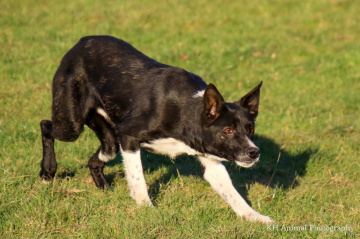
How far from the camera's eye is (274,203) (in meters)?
5.93

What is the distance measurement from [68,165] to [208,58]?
18.7 feet

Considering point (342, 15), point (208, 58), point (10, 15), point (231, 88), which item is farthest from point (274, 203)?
point (342, 15)

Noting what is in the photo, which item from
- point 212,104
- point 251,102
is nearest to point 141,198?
point 212,104

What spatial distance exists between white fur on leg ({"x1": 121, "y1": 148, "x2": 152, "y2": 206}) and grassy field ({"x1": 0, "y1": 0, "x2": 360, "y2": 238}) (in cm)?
12

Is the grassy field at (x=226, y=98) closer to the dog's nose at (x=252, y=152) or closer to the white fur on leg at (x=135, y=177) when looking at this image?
the white fur on leg at (x=135, y=177)

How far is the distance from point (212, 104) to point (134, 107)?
0.93 metres

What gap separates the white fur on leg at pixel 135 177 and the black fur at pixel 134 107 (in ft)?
0.34

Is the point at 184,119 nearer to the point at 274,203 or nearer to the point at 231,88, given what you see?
the point at 274,203

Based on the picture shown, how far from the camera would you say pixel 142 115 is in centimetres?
557

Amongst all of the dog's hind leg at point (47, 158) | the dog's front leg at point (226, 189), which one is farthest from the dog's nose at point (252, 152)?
the dog's hind leg at point (47, 158)

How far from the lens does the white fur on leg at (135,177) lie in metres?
5.54

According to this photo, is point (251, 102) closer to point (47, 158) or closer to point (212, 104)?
point (212, 104)

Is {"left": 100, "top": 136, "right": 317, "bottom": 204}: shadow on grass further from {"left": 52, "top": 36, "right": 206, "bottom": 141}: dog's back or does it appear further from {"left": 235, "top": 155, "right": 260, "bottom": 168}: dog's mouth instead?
{"left": 235, "top": 155, "right": 260, "bottom": 168}: dog's mouth

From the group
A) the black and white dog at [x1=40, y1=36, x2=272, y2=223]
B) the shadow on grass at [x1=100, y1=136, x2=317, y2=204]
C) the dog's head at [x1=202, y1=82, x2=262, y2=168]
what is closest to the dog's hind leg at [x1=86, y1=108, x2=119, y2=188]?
the black and white dog at [x1=40, y1=36, x2=272, y2=223]
